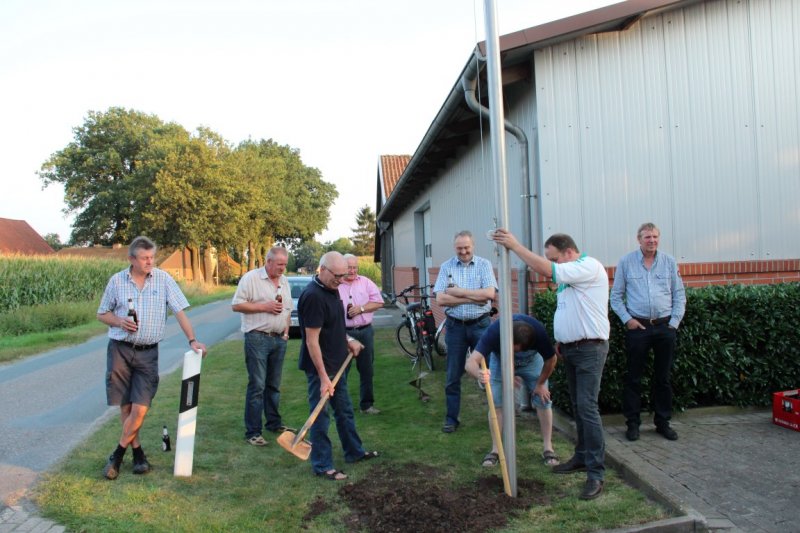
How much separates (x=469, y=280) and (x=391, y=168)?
2099cm

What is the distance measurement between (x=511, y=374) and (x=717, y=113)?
4.58 meters

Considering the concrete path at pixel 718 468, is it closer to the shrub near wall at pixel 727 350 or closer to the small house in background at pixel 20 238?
the shrub near wall at pixel 727 350

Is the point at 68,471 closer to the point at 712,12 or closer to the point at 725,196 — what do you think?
the point at 725,196

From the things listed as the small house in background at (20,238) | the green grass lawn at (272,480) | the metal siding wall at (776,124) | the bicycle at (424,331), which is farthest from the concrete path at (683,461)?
the small house in background at (20,238)

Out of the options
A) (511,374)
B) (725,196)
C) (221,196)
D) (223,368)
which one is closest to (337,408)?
(511,374)

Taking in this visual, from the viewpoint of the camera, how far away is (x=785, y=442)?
5.11 metres

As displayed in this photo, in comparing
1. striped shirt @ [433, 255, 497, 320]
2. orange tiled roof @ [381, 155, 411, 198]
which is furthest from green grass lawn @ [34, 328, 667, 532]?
orange tiled roof @ [381, 155, 411, 198]

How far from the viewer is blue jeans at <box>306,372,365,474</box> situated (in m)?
4.71

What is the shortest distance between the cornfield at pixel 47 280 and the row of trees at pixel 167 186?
14.1 meters

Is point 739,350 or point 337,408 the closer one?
point 337,408

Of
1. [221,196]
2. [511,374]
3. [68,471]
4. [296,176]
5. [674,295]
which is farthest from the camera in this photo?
[296,176]

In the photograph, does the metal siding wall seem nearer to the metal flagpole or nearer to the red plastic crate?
the red plastic crate

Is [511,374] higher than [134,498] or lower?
higher

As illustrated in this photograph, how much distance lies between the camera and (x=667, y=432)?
5.32m
